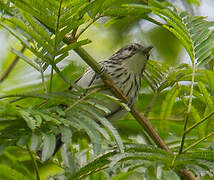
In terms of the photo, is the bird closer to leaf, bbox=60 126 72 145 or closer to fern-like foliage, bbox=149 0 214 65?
fern-like foliage, bbox=149 0 214 65

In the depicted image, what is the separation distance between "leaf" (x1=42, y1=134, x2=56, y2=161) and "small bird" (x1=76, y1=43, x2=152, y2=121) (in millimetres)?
1233

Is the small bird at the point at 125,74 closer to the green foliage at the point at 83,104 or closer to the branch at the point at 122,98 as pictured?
the green foliage at the point at 83,104

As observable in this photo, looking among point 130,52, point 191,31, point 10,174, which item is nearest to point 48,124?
point 10,174

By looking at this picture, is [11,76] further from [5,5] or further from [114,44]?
[5,5]

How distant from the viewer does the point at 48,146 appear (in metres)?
1.82

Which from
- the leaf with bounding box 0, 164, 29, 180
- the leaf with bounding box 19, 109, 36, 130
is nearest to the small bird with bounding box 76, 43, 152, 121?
the leaf with bounding box 0, 164, 29, 180

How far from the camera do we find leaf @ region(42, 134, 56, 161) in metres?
1.77

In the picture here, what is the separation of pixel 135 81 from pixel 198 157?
4.57 feet

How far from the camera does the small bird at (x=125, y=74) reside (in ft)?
A: 10.4

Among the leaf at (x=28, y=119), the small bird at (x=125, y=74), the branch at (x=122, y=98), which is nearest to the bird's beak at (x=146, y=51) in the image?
the small bird at (x=125, y=74)

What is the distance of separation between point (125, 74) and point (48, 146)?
5.14 ft

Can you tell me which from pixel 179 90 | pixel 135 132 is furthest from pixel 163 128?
pixel 179 90

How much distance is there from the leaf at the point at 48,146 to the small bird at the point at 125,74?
48.5 inches

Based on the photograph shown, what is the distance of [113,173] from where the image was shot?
7.93 ft
